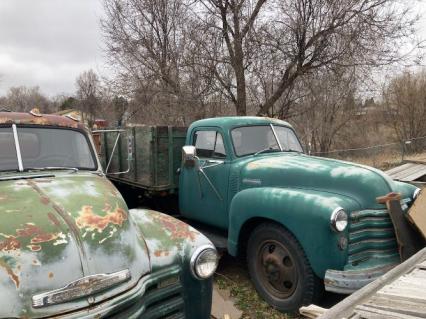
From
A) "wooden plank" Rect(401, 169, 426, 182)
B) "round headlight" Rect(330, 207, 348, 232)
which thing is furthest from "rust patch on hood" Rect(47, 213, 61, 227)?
"wooden plank" Rect(401, 169, 426, 182)

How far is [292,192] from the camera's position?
13.2ft

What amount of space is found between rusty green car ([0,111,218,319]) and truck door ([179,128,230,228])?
1.70 meters

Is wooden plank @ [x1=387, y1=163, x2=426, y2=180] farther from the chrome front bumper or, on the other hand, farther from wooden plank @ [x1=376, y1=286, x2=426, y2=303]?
wooden plank @ [x1=376, y1=286, x2=426, y2=303]

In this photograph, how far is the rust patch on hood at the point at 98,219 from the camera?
8.36 feet

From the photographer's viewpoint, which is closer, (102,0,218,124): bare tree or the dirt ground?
the dirt ground

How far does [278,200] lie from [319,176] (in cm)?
52

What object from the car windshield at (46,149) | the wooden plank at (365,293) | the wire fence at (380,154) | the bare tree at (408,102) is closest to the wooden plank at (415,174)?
the wire fence at (380,154)

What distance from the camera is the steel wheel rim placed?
157 inches

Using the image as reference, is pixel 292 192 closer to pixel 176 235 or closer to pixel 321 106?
pixel 176 235

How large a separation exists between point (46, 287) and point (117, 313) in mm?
439

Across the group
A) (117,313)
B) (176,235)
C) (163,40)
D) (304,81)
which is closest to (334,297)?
(176,235)

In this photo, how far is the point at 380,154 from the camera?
14.5m

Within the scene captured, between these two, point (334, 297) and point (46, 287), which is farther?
point (334, 297)

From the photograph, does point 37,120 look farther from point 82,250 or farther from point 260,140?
point 260,140
